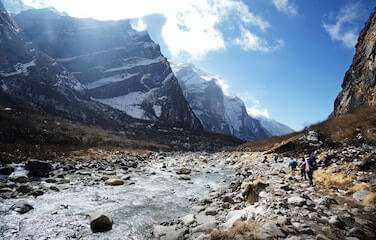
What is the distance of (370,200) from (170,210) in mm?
10658

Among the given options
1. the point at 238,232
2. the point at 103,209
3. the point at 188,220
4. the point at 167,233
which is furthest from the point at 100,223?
the point at 238,232

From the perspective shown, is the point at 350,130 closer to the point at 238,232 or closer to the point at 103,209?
the point at 103,209

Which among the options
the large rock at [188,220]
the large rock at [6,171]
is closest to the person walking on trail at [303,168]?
the large rock at [188,220]

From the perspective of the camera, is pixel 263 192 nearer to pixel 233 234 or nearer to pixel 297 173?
A: pixel 233 234

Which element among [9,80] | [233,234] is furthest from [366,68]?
[9,80]

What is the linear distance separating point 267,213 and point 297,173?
1762 cm

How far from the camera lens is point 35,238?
54.2ft

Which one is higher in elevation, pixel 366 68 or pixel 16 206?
pixel 366 68

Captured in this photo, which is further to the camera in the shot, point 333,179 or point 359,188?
point 333,179

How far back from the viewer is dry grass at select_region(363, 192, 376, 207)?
64.4 feet

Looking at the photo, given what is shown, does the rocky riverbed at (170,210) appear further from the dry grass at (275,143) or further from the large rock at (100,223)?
the dry grass at (275,143)

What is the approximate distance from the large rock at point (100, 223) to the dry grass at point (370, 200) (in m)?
12.6

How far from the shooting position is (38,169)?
31859mm

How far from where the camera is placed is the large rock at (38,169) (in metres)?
31.4
